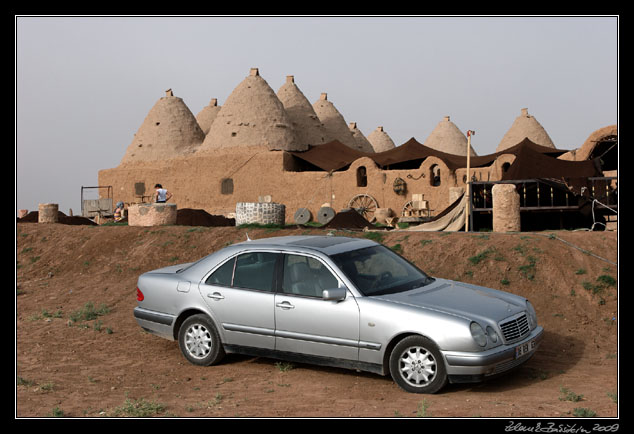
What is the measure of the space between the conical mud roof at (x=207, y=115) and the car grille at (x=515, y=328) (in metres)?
33.7

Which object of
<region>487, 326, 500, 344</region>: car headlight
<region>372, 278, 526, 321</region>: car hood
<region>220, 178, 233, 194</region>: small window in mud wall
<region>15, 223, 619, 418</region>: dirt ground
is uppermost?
<region>220, 178, 233, 194</region>: small window in mud wall

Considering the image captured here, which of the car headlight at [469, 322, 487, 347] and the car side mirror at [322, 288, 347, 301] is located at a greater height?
the car side mirror at [322, 288, 347, 301]

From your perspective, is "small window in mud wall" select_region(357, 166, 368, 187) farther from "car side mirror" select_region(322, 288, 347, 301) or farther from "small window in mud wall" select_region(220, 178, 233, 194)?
"car side mirror" select_region(322, 288, 347, 301)

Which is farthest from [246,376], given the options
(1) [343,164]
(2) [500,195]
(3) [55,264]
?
(1) [343,164]

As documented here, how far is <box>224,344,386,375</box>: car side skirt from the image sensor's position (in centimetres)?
545

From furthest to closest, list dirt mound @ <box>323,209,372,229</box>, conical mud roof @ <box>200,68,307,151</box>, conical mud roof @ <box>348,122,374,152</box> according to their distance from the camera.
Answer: conical mud roof @ <box>348,122,374,152</box> → conical mud roof @ <box>200,68,307,151</box> → dirt mound @ <box>323,209,372,229</box>

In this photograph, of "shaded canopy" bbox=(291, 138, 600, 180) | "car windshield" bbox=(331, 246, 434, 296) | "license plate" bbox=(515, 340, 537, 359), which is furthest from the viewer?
"shaded canopy" bbox=(291, 138, 600, 180)

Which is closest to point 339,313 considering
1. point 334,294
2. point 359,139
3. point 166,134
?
point 334,294

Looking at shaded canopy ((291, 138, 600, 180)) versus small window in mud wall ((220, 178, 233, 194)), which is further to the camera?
small window in mud wall ((220, 178, 233, 194))

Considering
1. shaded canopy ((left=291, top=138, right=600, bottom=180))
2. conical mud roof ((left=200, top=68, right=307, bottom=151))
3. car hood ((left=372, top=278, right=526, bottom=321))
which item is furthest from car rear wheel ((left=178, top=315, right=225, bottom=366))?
conical mud roof ((left=200, top=68, right=307, bottom=151))

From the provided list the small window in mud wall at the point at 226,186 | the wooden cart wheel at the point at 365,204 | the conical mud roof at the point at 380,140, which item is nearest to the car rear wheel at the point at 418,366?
the wooden cart wheel at the point at 365,204

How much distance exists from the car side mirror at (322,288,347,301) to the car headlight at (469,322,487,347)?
47.3 inches

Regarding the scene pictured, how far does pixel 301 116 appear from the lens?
112ft

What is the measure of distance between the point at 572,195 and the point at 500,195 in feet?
13.4
